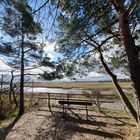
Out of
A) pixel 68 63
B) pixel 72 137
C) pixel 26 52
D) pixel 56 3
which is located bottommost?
pixel 72 137

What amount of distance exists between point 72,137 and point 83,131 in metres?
0.64

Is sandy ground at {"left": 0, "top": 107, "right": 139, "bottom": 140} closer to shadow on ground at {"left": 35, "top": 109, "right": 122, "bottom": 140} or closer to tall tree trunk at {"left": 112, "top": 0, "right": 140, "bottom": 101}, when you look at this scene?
shadow on ground at {"left": 35, "top": 109, "right": 122, "bottom": 140}

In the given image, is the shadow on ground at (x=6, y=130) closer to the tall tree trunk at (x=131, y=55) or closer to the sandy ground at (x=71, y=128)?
the sandy ground at (x=71, y=128)

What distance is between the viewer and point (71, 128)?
8.86 metres

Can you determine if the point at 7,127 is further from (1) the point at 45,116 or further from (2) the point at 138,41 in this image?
(2) the point at 138,41

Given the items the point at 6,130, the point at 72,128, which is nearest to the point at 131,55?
the point at 72,128

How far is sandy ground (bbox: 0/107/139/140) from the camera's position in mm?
7844

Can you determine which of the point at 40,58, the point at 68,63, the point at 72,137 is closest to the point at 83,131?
the point at 72,137

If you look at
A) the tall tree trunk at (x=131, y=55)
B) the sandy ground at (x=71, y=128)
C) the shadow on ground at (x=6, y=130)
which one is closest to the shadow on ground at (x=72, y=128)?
the sandy ground at (x=71, y=128)

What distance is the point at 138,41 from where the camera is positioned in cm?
912

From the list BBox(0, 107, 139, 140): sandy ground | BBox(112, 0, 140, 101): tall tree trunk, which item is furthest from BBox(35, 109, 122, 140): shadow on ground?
BBox(112, 0, 140, 101): tall tree trunk

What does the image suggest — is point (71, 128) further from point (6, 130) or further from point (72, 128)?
point (6, 130)

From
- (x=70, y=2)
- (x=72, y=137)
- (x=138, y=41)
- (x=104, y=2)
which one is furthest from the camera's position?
(x=138, y=41)

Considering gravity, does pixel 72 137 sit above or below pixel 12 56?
below
